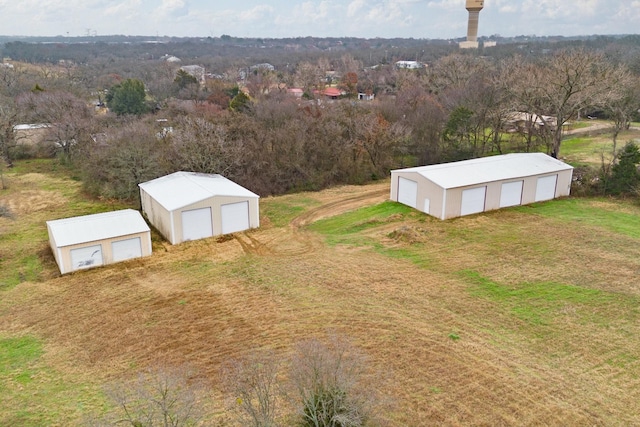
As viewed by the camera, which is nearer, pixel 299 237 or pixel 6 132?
pixel 299 237

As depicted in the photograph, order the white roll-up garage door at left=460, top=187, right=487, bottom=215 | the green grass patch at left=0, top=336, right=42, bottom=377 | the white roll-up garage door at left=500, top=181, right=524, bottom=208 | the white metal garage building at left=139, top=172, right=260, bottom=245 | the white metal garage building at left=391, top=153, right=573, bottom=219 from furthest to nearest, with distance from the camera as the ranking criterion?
the white roll-up garage door at left=500, top=181, right=524, bottom=208
the white roll-up garage door at left=460, top=187, right=487, bottom=215
the white metal garage building at left=391, top=153, right=573, bottom=219
the white metal garage building at left=139, top=172, right=260, bottom=245
the green grass patch at left=0, top=336, right=42, bottom=377

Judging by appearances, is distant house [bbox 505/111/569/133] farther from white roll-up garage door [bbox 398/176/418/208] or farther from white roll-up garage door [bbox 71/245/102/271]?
white roll-up garage door [bbox 71/245/102/271]

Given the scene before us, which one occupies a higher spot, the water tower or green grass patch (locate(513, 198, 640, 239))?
the water tower

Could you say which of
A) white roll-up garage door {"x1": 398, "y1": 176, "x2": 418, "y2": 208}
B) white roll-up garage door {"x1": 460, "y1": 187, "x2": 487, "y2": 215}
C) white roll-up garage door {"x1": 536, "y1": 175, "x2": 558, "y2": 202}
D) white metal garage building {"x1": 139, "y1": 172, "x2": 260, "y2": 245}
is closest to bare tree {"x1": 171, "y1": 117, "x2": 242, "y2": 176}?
white metal garage building {"x1": 139, "y1": 172, "x2": 260, "y2": 245}

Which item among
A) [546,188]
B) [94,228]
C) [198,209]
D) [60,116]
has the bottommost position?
[546,188]

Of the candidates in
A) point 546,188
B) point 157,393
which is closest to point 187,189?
point 157,393

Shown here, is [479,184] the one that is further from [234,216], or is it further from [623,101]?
[623,101]
